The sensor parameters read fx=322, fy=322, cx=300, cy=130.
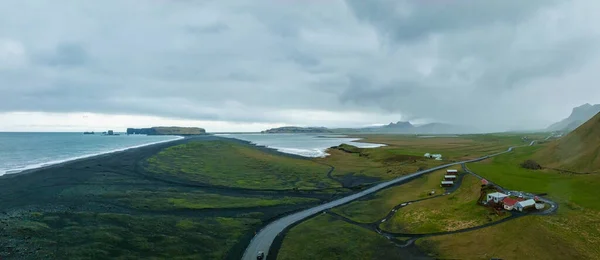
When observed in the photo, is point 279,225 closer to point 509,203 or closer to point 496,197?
point 496,197

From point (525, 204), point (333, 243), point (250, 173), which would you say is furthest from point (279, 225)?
point (250, 173)

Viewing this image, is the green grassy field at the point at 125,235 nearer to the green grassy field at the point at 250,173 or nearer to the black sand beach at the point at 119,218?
the black sand beach at the point at 119,218

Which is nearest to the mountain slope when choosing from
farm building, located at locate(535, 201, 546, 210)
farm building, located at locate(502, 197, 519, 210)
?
farm building, located at locate(535, 201, 546, 210)

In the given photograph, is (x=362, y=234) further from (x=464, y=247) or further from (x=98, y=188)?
(x=98, y=188)

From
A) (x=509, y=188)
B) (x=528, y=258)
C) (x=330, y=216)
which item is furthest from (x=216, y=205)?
(x=509, y=188)

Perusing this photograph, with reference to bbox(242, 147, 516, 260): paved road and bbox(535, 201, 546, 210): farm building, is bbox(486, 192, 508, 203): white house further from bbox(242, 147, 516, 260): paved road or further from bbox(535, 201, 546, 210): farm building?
bbox(242, 147, 516, 260): paved road

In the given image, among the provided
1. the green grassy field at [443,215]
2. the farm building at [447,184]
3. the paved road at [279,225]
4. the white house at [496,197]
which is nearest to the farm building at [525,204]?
the green grassy field at [443,215]
